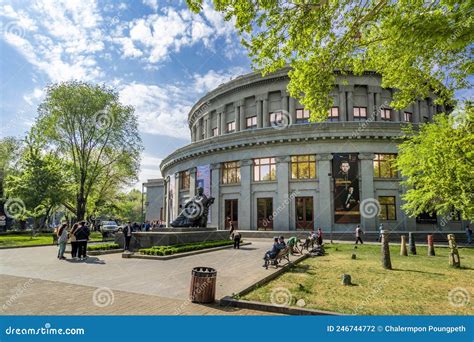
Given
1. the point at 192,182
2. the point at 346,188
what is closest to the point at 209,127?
the point at 192,182

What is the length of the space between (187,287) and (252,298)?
2303mm

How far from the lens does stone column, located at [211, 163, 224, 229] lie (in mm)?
36125

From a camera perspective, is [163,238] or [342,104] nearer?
[163,238]

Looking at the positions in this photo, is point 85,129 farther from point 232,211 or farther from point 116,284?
point 116,284

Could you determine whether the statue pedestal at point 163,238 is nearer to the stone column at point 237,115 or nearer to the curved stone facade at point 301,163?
the curved stone facade at point 301,163

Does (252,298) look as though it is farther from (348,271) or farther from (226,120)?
(226,120)

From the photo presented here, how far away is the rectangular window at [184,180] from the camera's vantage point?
4136 cm

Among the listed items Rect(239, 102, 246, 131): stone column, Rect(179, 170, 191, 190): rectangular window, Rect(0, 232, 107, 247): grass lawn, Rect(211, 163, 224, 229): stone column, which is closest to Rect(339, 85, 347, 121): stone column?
Rect(239, 102, 246, 131): stone column

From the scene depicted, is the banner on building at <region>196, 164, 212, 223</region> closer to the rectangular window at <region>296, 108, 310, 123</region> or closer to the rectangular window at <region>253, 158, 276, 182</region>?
the rectangular window at <region>253, 158, 276, 182</region>

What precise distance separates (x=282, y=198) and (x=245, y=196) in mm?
4335

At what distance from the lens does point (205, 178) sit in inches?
1483

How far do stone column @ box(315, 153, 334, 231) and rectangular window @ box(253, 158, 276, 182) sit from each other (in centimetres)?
491

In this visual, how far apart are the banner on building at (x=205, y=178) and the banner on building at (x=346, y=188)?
48.3ft

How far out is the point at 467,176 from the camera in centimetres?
1296
